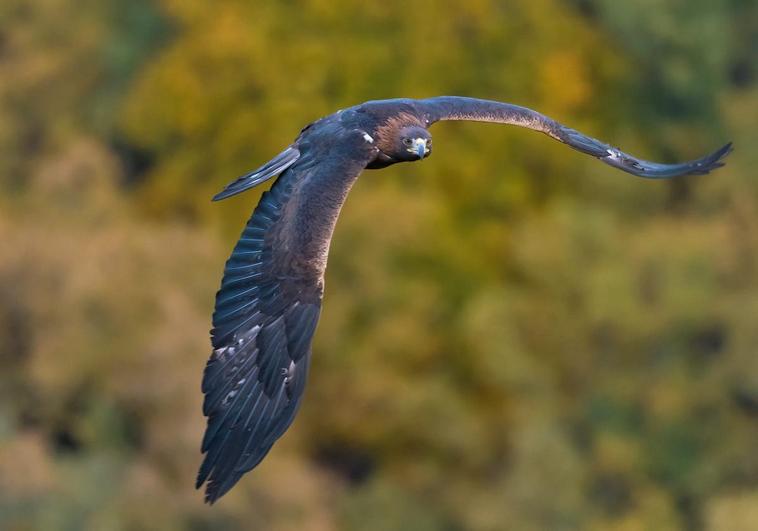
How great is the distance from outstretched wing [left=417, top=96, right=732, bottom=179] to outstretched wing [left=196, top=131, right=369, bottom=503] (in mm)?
1512

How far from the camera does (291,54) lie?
41.8 m

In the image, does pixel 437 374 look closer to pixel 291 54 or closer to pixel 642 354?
pixel 642 354

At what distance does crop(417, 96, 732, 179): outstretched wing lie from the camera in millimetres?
15219

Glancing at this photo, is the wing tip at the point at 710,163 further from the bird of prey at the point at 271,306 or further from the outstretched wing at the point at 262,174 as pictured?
the outstretched wing at the point at 262,174

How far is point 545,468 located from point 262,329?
Answer: 2098cm

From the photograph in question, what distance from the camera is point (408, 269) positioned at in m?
39.2

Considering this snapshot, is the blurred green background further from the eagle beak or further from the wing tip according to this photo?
the eagle beak

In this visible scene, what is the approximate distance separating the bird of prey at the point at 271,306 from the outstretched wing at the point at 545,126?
1147mm

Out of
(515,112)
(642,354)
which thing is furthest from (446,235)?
(515,112)

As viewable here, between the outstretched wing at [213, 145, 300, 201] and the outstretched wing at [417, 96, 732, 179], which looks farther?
the outstretched wing at [417, 96, 732, 179]

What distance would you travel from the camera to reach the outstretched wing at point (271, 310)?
1351 centimetres

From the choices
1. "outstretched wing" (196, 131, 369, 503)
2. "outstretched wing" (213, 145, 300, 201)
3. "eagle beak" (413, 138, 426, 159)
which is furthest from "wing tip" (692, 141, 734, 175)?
"outstretched wing" (213, 145, 300, 201)

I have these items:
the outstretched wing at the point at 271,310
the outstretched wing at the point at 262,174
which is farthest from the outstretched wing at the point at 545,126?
the outstretched wing at the point at 271,310

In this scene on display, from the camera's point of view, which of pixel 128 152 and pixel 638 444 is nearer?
pixel 638 444
